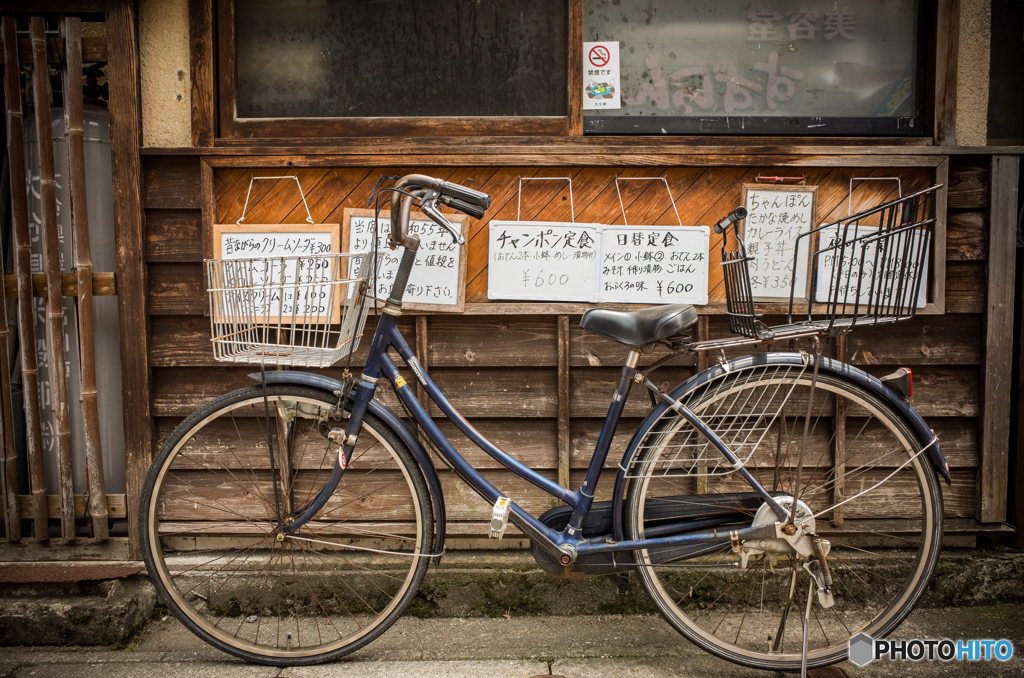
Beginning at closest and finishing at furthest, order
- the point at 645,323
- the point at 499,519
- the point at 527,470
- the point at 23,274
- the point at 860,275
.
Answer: the point at 860,275 → the point at 645,323 → the point at 499,519 → the point at 527,470 → the point at 23,274

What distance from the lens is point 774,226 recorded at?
9.50 feet

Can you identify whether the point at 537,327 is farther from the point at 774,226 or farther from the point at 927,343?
the point at 927,343

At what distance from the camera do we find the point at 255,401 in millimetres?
2416

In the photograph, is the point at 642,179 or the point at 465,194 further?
the point at 642,179

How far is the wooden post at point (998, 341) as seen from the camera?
2871 mm

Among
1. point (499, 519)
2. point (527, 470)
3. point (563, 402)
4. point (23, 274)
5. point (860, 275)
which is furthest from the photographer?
point (563, 402)

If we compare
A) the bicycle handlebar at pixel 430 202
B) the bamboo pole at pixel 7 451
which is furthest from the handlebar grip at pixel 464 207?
the bamboo pole at pixel 7 451

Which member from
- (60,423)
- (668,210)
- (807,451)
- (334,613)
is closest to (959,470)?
(807,451)

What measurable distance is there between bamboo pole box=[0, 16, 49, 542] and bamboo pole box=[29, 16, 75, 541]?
7cm

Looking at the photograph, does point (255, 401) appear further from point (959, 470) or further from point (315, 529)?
point (959, 470)

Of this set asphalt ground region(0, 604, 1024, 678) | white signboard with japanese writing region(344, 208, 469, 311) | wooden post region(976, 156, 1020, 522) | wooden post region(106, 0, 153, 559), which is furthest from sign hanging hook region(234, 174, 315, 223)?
wooden post region(976, 156, 1020, 522)

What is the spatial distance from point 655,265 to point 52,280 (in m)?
2.82

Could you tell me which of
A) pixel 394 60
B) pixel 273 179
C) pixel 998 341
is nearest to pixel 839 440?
pixel 998 341

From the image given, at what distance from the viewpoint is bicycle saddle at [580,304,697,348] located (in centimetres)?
217
